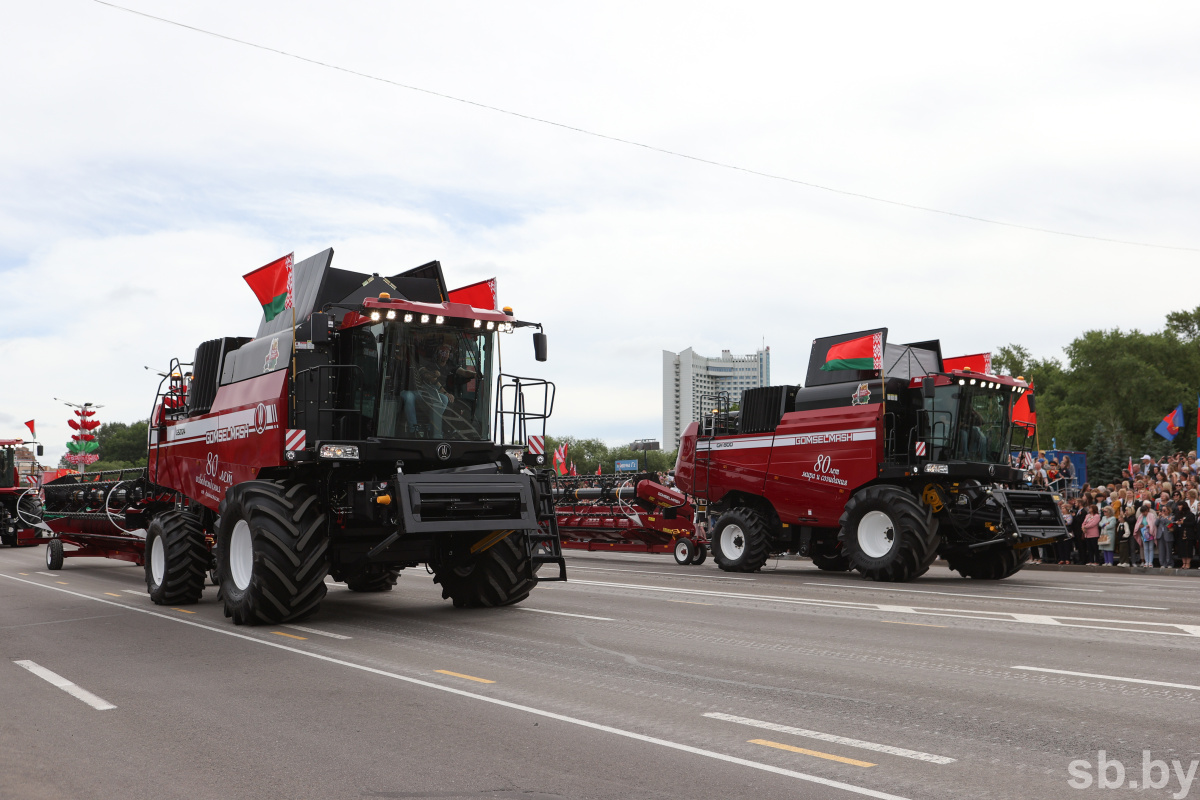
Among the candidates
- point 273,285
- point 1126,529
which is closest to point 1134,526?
point 1126,529

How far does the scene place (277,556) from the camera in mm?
11625

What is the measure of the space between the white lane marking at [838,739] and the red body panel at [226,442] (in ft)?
24.1

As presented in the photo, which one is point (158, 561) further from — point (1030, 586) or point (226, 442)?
point (1030, 586)

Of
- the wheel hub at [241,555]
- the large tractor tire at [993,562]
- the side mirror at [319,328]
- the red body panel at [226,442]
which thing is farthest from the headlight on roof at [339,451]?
the large tractor tire at [993,562]

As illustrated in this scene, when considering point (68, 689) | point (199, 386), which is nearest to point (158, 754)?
point (68, 689)

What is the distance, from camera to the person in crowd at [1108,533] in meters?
24.0

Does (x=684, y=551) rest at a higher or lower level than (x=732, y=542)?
lower

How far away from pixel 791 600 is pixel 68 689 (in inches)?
382

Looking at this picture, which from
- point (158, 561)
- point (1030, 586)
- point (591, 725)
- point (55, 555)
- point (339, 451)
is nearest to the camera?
point (591, 725)

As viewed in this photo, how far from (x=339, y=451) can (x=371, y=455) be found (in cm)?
37

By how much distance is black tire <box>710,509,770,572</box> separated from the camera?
21.4 meters

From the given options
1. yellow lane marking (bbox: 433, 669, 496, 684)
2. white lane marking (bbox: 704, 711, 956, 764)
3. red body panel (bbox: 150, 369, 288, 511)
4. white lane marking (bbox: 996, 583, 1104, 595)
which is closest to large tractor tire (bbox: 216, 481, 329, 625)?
red body panel (bbox: 150, 369, 288, 511)

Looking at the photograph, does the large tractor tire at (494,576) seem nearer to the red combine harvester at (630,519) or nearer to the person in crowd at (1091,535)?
the red combine harvester at (630,519)

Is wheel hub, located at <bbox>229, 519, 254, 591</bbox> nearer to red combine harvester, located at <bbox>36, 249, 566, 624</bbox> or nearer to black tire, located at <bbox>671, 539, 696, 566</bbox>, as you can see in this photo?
red combine harvester, located at <bbox>36, 249, 566, 624</bbox>
